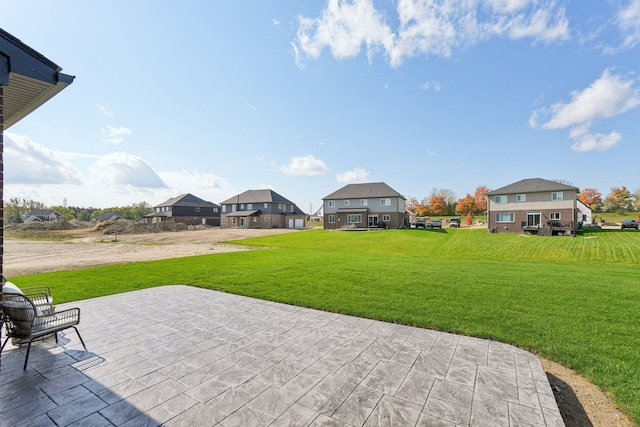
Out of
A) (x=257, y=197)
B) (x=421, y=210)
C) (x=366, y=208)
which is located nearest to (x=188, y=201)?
(x=257, y=197)

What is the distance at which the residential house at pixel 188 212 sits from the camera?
62656mm

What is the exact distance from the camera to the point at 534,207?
34.8 m

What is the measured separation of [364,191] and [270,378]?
45.2m

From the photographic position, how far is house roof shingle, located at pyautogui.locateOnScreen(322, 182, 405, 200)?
1790 inches

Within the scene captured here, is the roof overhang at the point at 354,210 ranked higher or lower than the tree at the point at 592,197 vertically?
lower

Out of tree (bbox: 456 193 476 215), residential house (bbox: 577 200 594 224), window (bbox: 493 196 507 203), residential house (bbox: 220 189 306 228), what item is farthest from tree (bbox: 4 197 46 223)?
residential house (bbox: 577 200 594 224)

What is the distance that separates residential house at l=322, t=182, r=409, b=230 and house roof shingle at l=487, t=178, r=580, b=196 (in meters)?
13.6

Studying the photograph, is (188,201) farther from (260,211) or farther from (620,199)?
(620,199)

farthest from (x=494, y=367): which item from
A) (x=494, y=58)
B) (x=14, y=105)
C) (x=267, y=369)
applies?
(x=494, y=58)

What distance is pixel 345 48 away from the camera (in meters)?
15.7

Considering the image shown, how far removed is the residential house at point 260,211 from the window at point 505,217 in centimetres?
3842

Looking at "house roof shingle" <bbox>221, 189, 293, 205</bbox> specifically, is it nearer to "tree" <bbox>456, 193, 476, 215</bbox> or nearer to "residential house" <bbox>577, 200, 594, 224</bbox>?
"tree" <bbox>456, 193, 476, 215</bbox>

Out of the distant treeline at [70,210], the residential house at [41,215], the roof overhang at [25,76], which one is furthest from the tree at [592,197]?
the residential house at [41,215]

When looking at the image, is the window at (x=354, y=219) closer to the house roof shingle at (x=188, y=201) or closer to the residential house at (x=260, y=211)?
the residential house at (x=260, y=211)
